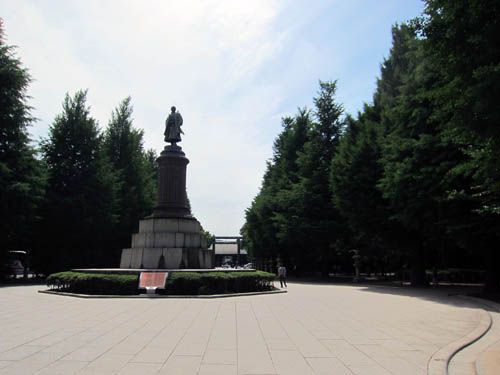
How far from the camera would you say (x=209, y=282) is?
1853 cm

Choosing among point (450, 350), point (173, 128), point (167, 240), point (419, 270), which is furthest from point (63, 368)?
point (419, 270)

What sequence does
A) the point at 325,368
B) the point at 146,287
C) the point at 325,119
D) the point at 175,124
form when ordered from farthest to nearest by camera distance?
the point at 325,119 → the point at 175,124 → the point at 146,287 → the point at 325,368

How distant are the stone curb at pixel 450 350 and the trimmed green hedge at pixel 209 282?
34.5 feet

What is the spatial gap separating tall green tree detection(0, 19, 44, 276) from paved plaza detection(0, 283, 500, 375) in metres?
14.5

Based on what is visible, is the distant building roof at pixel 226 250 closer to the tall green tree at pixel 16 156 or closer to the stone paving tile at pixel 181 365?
the tall green tree at pixel 16 156

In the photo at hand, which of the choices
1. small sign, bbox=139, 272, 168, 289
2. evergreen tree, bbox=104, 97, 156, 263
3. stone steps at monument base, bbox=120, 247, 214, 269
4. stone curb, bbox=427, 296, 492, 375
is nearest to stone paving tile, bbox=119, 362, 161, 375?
stone curb, bbox=427, 296, 492, 375

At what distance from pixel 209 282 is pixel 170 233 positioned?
5377 mm

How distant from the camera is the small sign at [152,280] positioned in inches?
719

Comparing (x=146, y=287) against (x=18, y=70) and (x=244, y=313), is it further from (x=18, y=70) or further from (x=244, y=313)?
(x=18, y=70)

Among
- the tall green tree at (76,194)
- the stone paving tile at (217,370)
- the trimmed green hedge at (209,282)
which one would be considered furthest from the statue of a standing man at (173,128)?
the stone paving tile at (217,370)

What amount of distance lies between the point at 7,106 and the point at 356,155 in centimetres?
2477

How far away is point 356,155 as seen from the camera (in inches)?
1158

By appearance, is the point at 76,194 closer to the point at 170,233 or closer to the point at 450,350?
the point at 170,233

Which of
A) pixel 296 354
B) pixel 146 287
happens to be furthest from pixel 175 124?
pixel 296 354
